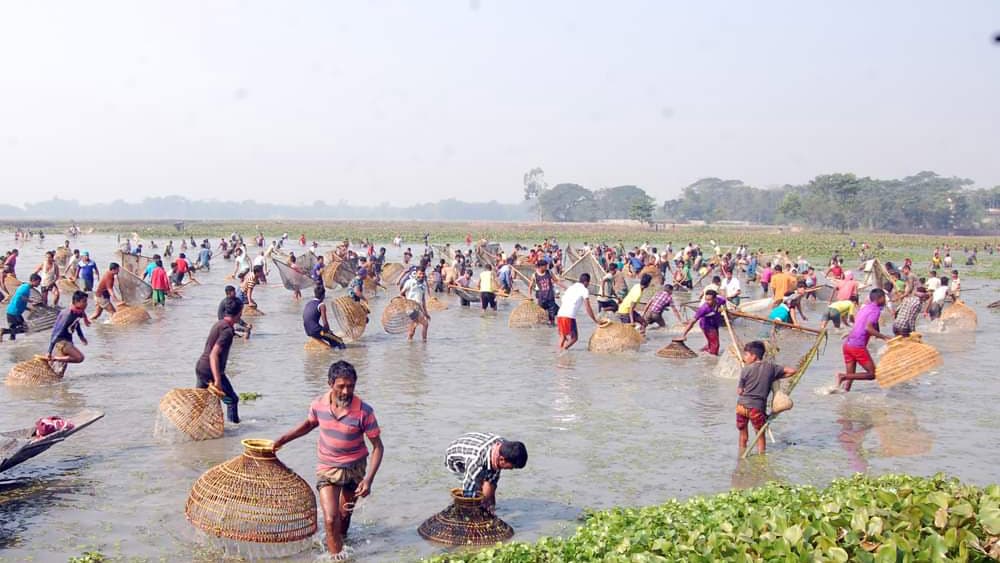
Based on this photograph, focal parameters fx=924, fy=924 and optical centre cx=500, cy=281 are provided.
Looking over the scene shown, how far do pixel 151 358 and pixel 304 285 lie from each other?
11.2 m

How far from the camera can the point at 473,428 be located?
11406 mm

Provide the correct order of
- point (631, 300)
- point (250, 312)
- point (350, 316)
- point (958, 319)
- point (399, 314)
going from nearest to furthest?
point (350, 316), point (631, 300), point (399, 314), point (958, 319), point (250, 312)

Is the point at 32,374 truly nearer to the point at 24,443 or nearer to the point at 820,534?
the point at 24,443

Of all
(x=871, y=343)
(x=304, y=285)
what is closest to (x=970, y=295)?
(x=871, y=343)

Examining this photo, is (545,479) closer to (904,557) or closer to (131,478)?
(131,478)

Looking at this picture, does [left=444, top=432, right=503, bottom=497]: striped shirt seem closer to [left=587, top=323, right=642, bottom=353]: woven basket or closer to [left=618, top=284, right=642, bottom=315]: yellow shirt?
[left=587, top=323, right=642, bottom=353]: woven basket

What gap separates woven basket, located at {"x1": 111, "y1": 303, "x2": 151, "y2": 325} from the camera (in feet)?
66.7

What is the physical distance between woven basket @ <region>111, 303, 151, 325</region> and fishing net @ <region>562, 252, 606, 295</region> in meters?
11.2

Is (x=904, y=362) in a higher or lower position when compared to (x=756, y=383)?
lower

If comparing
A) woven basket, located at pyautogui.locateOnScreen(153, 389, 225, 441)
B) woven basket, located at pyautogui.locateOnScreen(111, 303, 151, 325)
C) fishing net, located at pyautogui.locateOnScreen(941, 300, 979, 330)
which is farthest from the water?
fishing net, located at pyautogui.locateOnScreen(941, 300, 979, 330)

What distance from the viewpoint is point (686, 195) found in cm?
16625

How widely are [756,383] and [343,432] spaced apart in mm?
4845

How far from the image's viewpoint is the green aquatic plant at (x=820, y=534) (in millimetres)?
4914

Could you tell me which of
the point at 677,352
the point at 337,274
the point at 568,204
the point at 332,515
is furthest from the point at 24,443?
the point at 568,204
